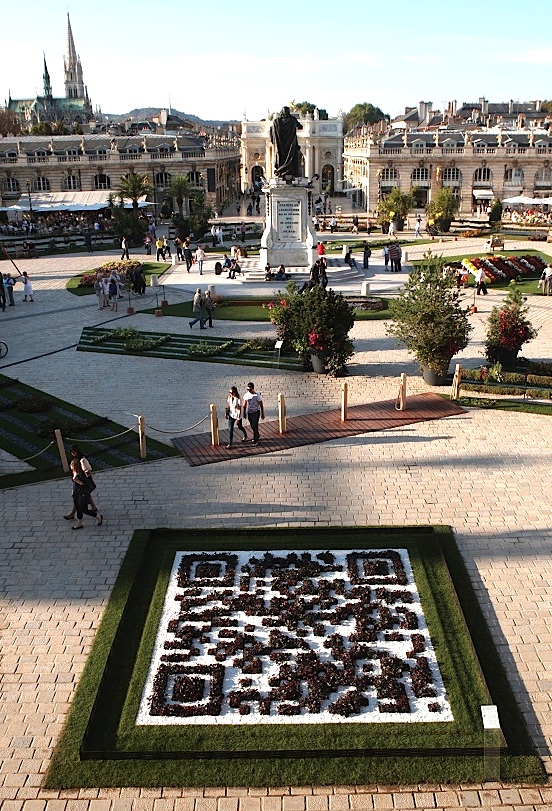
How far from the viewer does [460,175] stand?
79.4 meters

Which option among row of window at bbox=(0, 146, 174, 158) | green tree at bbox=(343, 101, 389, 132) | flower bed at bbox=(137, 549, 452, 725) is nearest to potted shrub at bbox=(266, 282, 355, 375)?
flower bed at bbox=(137, 549, 452, 725)

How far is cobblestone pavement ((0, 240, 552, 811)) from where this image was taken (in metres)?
8.51

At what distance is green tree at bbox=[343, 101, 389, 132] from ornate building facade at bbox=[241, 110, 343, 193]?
59792 millimetres

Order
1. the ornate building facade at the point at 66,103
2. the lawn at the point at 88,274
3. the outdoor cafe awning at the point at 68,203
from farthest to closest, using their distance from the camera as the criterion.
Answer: the ornate building facade at the point at 66,103
the outdoor cafe awning at the point at 68,203
the lawn at the point at 88,274

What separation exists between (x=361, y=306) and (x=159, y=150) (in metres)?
54.4

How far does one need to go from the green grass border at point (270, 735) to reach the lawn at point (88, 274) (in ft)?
91.3

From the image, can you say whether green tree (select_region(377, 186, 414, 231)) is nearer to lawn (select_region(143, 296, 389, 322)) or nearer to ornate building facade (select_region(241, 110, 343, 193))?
lawn (select_region(143, 296, 389, 322))

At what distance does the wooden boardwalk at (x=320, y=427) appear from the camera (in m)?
17.5

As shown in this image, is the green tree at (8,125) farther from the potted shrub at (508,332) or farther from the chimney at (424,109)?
the potted shrub at (508,332)

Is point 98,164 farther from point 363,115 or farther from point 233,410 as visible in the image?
point 363,115

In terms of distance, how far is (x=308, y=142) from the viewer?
372 feet

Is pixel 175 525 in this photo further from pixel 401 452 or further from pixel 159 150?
pixel 159 150

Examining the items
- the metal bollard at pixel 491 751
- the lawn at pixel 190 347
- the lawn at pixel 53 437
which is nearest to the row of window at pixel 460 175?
the lawn at pixel 190 347

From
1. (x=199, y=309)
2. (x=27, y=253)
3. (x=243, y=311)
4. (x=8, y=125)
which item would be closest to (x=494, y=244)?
(x=243, y=311)
